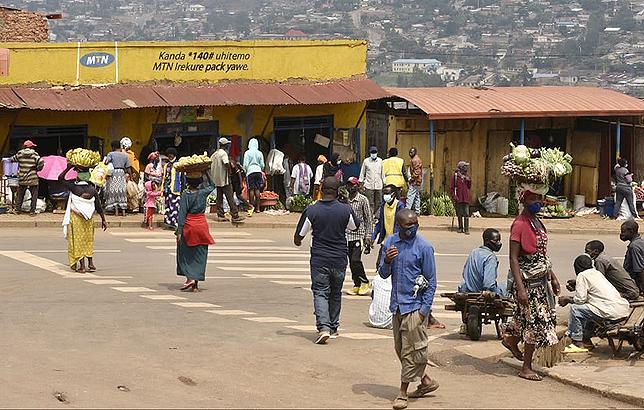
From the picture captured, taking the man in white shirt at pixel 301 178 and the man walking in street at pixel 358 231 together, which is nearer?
the man walking in street at pixel 358 231

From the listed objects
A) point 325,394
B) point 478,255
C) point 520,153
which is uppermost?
point 520,153

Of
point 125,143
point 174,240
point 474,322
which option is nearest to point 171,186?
point 174,240

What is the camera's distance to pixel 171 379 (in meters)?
12.3

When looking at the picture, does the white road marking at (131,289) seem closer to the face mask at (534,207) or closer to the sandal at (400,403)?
the face mask at (534,207)

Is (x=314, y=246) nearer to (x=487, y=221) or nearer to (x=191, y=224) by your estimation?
(x=191, y=224)

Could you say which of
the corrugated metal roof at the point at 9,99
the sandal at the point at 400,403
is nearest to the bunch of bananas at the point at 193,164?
the sandal at the point at 400,403

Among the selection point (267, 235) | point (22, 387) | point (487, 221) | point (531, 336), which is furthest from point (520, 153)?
point (487, 221)

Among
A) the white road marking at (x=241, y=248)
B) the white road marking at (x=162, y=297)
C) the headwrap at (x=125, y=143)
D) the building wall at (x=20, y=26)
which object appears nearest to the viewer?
the white road marking at (x=162, y=297)

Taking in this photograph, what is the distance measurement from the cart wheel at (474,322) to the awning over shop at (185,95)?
1450 centimetres

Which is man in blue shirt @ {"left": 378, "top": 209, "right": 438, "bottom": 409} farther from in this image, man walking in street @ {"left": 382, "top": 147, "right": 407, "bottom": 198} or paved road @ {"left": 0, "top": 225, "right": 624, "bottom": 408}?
man walking in street @ {"left": 382, "top": 147, "right": 407, "bottom": 198}

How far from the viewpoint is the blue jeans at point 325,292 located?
14586 millimetres

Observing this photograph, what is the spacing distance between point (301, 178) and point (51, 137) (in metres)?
5.41

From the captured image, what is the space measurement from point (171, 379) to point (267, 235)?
46.6 ft

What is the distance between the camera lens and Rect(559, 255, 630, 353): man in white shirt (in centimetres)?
1441
